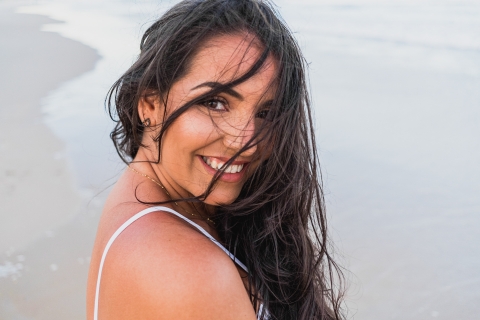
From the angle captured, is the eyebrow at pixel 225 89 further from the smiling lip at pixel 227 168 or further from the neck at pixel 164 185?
the neck at pixel 164 185

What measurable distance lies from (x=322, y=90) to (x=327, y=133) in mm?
1526

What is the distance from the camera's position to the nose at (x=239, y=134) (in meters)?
1.83

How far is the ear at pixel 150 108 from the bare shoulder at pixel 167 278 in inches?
17.0

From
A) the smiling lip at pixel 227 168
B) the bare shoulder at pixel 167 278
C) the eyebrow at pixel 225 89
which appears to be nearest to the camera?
the bare shoulder at pixel 167 278

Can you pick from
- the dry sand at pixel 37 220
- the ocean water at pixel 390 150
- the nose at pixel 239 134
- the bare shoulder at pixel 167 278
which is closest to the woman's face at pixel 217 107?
the nose at pixel 239 134

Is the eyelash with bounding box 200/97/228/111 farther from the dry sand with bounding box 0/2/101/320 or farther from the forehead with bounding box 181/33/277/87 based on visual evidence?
the dry sand with bounding box 0/2/101/320

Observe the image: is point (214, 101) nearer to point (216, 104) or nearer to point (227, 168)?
point (216, 104)

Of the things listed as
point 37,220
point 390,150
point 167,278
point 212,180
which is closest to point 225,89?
point 212,180

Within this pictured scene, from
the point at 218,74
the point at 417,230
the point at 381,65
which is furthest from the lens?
the point at 381,65

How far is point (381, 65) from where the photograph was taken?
8.96 m

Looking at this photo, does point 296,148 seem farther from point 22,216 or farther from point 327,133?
point 327,133

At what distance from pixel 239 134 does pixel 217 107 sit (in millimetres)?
109

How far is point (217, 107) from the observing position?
72.0 inches

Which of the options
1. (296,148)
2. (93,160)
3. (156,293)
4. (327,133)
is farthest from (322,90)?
(156,293)
